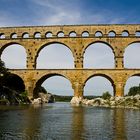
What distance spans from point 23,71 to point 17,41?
239 inches

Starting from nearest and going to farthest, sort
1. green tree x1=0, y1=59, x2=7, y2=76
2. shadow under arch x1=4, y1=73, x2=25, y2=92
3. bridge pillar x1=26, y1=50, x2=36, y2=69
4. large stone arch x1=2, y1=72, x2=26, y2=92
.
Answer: green tree x1=0, y1=59, x2=7, y2=76, bridge pillar x1=26, y1=50, x2=36, y2=69, large stone arch x1=2, y1=72, x2=26, y2=92, shadow under arch x1=4, y1=73, x2=25, y2=92

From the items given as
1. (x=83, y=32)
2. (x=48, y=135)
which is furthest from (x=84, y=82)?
(x=48, y=135)

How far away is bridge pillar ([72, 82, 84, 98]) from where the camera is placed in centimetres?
5945

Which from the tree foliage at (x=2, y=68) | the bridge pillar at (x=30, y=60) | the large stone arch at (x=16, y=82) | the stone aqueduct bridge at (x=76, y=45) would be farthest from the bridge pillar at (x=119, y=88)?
the tree foliage at (x=2, y=68)

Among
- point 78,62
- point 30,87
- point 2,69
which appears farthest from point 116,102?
point 2,69

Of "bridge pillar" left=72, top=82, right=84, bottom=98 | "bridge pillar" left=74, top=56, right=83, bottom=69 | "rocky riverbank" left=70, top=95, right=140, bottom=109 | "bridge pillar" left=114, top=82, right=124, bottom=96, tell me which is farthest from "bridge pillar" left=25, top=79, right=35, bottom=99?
"bridge pillar" left=114, top=82, right=124, bottom=96

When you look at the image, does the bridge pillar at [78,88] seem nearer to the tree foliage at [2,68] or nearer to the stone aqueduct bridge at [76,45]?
the stone aqueduct bridge at [76,45]

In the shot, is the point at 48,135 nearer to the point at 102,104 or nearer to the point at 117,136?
the point at 117,136

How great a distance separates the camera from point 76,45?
198ft

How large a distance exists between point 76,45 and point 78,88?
314 inches

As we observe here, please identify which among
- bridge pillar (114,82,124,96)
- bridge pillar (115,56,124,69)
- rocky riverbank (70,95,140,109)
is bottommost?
rocky riverbank (70,95,140,109)

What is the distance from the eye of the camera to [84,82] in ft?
194

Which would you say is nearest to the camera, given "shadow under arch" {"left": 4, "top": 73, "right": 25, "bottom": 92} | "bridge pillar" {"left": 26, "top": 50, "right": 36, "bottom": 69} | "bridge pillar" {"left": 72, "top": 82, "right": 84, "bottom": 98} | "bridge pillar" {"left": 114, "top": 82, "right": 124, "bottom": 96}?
"bridge pillar" {"left": 114, "top": 82, "right": 124, "bottom": 96}

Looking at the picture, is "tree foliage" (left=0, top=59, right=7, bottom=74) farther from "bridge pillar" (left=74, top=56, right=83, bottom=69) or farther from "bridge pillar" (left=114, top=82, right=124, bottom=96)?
"bridge pillar" (left=114, top=82, right=124, bottom=96)
